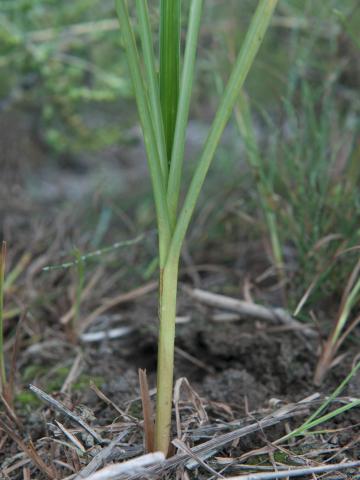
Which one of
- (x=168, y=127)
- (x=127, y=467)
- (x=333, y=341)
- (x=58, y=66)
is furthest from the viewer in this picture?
(x=58, y=66)

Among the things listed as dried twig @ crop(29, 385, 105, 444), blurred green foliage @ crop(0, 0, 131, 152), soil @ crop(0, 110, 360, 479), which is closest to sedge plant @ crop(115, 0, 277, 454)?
dried twig @ crop(29, 385, 105, 444)

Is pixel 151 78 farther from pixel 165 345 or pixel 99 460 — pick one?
pixel 99 460

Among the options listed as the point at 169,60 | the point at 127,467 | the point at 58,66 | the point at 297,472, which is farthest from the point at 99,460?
the point at 58,66

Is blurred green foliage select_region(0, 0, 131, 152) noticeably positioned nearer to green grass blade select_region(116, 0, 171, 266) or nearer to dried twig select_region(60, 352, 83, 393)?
dried twig select_region(60, 352, 83, 393)

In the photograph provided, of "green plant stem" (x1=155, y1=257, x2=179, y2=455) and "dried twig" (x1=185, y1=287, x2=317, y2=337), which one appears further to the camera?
"dried twig" (x1=185, y1=287, x2=317, y2=337)

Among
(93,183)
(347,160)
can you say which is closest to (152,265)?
(347,160)

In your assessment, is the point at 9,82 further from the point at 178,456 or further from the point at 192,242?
the point at 178,456

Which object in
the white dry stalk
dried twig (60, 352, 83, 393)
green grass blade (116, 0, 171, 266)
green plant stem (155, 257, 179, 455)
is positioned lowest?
dried twig (60, 352, 83, 393)
